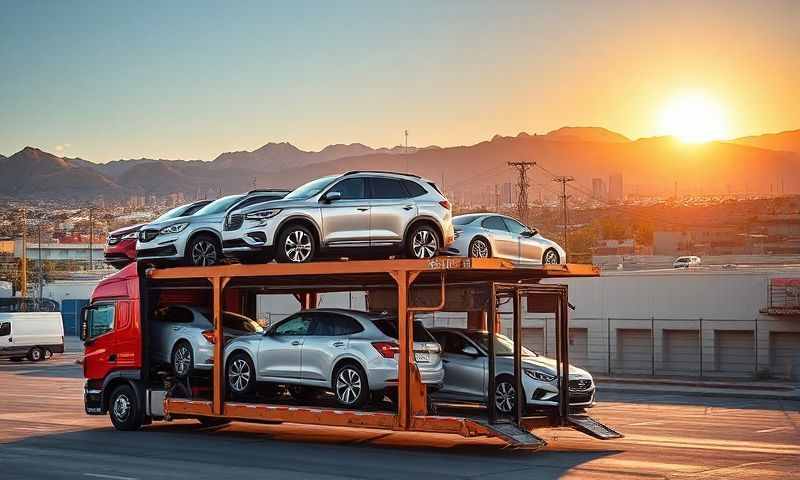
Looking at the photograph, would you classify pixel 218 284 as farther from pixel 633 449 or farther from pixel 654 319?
pixel 654 319

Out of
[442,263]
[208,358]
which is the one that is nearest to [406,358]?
[442,263]

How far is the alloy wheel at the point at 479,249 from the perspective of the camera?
2083cm

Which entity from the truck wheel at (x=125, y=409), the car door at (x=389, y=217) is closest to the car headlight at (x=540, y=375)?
the car door at (x=389, y=217)

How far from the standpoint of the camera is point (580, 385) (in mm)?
20266

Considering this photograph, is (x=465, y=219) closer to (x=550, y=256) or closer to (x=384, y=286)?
(x=550, y=256)

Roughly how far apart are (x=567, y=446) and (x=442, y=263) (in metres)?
4.77

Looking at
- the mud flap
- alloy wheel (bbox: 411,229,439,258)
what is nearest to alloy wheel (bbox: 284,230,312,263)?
alloy wheel (bbox: 411,229,439,258)

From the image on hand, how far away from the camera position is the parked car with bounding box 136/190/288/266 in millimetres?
20703

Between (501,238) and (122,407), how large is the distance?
26.2 feet

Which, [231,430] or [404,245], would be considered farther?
[231,430]

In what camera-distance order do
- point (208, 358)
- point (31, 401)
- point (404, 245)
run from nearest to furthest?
1. point (404, 245)
2. point (208, 358)
3. point (31, 401)

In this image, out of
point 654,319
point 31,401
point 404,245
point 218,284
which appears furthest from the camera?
point 654,319

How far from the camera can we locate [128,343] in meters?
21.9

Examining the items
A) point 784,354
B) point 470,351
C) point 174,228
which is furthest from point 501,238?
point 784,354
